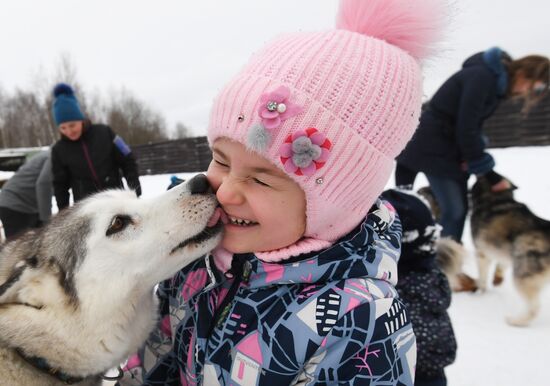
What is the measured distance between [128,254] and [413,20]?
4.05 ft

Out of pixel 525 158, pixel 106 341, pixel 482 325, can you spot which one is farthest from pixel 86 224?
pixel 525 158

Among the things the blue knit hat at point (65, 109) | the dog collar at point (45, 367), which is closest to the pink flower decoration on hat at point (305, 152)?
the dog collar at point (45, 367)

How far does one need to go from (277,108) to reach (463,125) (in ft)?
8.05

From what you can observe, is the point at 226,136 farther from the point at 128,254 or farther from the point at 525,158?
the point at 525,158

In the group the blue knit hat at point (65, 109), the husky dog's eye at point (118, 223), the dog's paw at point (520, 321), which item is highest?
the husky dog's eye at point (118, 223)

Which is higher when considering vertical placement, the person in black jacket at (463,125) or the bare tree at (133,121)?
the person in black jacket at (463,125)

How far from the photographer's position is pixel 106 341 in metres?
1.33

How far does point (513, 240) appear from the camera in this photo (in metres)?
3.10

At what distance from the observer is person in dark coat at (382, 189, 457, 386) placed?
1371 millimetres

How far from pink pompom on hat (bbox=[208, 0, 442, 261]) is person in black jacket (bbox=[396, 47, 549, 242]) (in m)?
2.08

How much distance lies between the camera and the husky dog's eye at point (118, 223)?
1.41 m

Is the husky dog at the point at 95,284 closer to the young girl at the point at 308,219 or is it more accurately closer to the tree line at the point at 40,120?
the young girl at the point at 308,219

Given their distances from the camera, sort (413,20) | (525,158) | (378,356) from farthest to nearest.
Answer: (525,158)
(413,20)
(378,356)

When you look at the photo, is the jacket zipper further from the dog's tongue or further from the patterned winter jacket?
the dog's tongue
